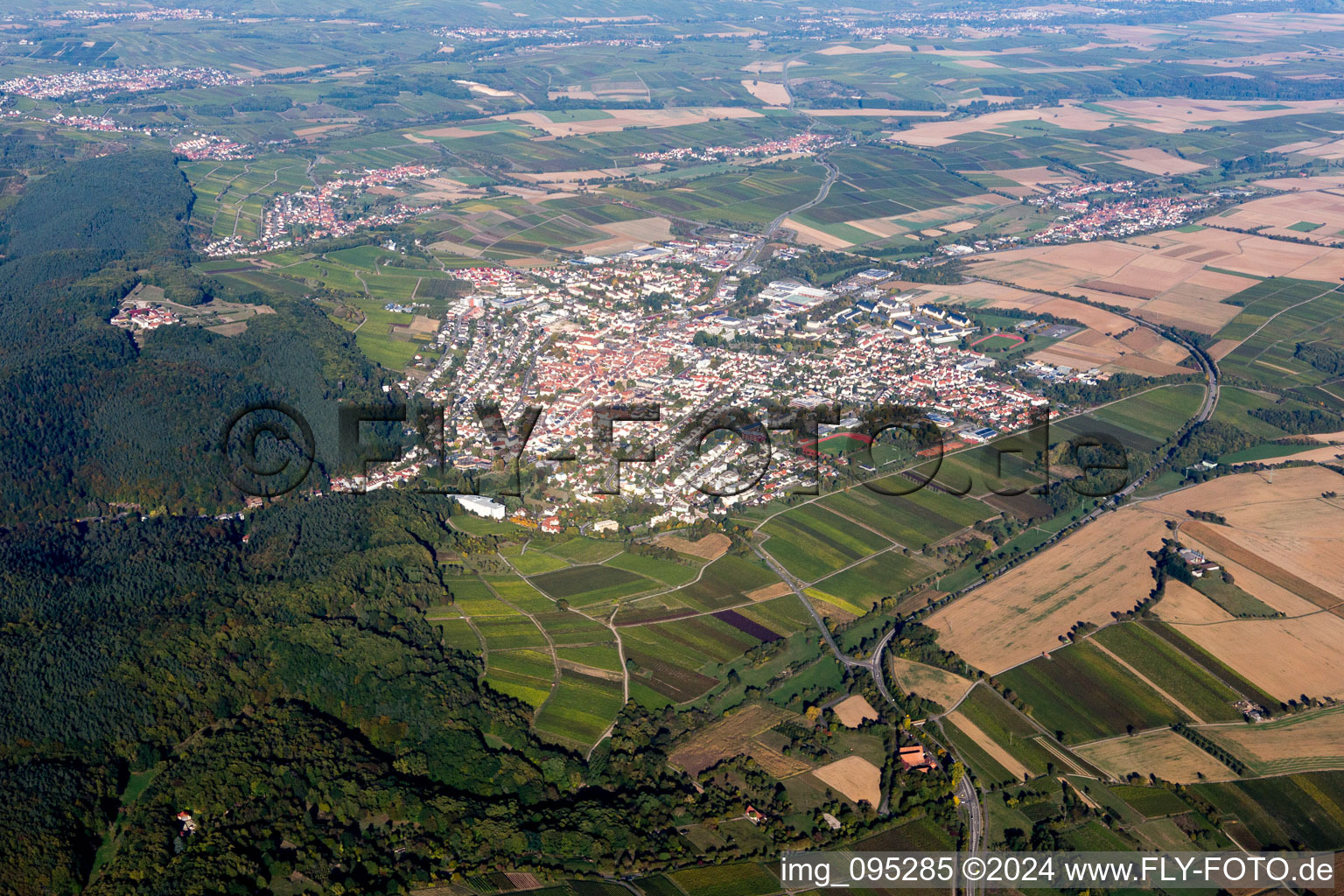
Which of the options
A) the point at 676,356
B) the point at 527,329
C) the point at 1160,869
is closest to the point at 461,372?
the point at 527,329

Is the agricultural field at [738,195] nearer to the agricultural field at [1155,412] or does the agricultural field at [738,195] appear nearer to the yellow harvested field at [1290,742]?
the agricultural field at [1155,412]

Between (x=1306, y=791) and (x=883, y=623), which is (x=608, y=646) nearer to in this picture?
(x=883, y=623)

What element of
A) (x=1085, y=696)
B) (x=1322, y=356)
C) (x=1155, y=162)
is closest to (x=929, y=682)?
(x=1085, y=696)

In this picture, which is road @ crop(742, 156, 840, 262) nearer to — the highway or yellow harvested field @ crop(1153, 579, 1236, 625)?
the highway

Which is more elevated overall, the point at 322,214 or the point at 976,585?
the point at 322,214

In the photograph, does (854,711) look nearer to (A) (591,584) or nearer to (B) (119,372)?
(A) (591,584)

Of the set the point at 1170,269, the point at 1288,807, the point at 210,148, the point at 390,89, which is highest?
the point at 390,89
